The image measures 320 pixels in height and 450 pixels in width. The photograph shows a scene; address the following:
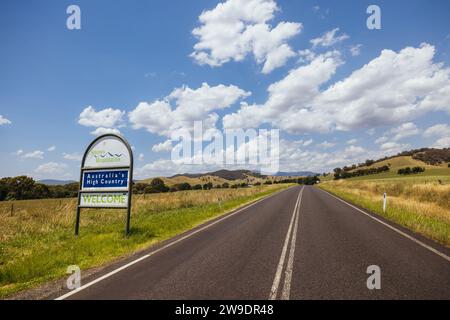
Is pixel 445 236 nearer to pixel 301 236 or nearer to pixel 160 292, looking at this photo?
pixel 301 236

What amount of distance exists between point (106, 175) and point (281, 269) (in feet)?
26.8

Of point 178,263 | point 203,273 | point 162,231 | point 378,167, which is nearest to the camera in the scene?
point 203,273

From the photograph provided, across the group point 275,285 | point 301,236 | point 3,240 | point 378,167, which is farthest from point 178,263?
point 378,167

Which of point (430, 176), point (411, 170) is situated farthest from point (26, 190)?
point (411, 170)

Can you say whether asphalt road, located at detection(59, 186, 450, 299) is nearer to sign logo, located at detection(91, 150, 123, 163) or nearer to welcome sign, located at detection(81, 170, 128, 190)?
welcome sign, located at detection(81, 170, 128, 190)

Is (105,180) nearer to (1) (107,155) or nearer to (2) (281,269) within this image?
(1) (107,155)

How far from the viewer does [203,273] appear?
607cm

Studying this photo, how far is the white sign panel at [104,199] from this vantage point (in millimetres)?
11172

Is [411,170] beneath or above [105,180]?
above

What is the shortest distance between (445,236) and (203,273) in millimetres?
7971

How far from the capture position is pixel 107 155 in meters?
11.7

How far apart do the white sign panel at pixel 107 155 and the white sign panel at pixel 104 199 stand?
3.69 ft

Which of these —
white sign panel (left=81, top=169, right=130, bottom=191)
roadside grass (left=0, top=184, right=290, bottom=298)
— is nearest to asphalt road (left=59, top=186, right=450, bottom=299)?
roadside grass (left=0, top=184, right=290, bottom=298)
